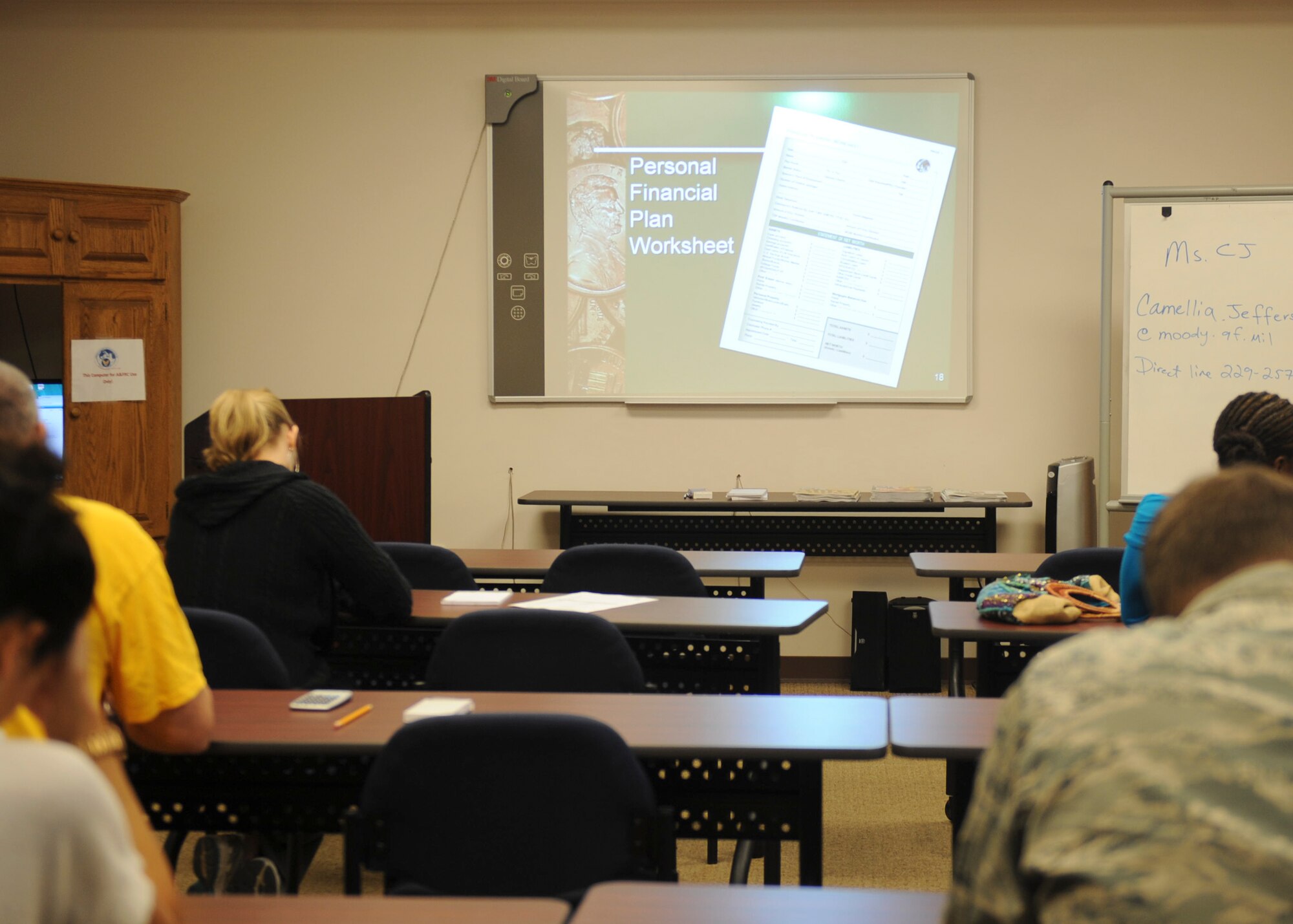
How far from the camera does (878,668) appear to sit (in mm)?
4875

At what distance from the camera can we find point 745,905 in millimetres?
1225

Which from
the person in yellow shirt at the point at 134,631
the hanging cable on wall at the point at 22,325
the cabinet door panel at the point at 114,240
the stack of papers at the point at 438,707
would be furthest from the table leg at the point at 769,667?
the hanging cable on wall at the point at 22,325

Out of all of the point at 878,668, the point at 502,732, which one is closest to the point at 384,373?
the point at 878,668

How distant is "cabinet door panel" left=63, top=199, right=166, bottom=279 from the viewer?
15.3 ft

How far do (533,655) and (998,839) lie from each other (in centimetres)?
143

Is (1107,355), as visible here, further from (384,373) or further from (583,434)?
(384,373)

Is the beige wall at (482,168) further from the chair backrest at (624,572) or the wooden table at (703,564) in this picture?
the chair backrest at (624,572)

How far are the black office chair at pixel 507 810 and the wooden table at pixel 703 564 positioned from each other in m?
1.86

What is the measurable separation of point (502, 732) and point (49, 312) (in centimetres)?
457

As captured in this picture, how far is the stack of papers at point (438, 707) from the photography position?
1843mm

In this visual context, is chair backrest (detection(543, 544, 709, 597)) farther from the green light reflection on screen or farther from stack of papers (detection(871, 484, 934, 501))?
the green light reflection on screen

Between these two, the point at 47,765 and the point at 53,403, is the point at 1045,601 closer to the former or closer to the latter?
the point at 47,765

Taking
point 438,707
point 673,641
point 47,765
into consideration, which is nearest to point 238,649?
point 438,707

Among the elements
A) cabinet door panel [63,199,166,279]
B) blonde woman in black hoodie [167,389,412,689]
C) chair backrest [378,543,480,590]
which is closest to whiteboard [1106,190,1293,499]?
chair backrest [378,543,480,590]
